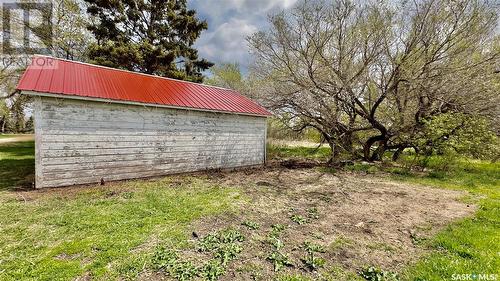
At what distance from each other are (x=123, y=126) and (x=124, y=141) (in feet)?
1.39

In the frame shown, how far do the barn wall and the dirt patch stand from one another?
1647 mm

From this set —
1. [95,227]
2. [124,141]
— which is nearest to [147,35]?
[124,141]

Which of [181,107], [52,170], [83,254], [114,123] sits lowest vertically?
[83,254]

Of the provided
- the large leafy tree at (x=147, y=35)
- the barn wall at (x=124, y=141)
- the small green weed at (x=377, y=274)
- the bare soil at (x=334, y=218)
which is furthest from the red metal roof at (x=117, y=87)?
the large leafy tree at (x=147, y=35)

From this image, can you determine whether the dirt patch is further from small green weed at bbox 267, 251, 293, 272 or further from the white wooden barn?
the white wooden barn

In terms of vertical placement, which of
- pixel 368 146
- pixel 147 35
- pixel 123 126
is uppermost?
pixel 147 35

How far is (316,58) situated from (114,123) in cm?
873

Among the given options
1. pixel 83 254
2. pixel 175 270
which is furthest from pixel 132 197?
pixel 175 270

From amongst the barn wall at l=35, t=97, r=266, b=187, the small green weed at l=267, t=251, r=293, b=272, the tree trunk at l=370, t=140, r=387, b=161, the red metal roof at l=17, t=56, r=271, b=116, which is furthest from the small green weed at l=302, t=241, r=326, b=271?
the tree trunk at l=370, t=140, r=387, b=161

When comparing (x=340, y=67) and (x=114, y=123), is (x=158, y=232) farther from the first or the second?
(x=340, y=67)

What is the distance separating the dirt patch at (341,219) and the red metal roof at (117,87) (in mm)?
3027

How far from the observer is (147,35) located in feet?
57.9

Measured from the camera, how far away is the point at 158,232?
3619 mm

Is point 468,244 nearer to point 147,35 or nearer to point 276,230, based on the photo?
point 276,230
